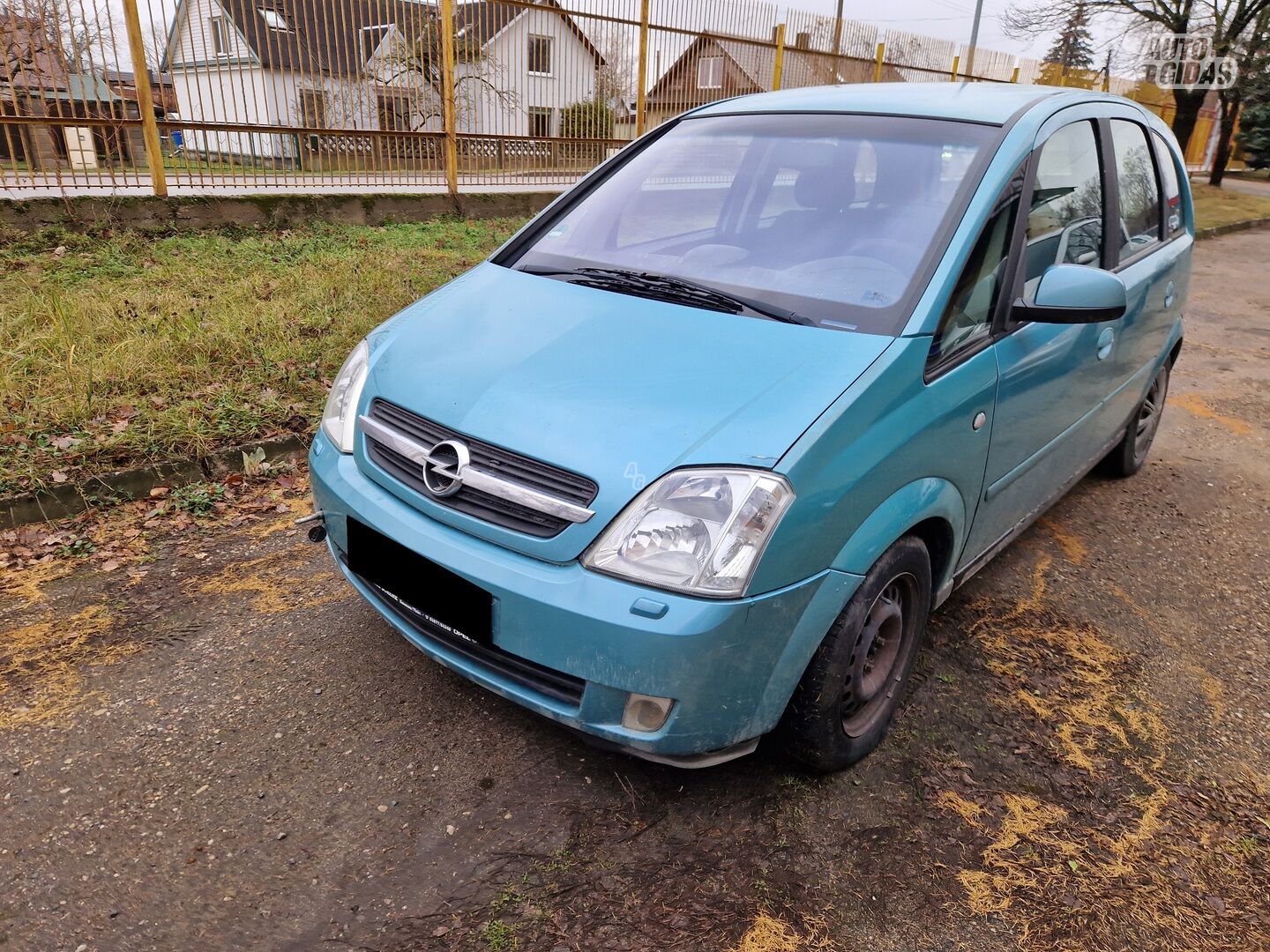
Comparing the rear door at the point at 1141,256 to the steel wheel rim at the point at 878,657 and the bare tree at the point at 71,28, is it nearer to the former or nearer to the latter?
the steel wheel rim at the point at 878,657

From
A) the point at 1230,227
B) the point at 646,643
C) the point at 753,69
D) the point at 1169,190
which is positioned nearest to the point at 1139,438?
the point at 1169,190

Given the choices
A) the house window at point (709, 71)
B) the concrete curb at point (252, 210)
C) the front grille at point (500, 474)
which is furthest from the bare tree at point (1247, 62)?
the front grille at point (500, 474)

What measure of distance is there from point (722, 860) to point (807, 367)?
3.88 feet

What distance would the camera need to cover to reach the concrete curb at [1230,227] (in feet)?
47.1

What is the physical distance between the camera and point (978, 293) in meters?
2.36

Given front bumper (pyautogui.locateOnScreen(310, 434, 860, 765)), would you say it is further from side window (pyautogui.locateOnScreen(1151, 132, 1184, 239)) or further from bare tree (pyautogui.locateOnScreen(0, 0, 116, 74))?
bare tree (pyautogui.locateOnScreen(0, 0, 116, 74))

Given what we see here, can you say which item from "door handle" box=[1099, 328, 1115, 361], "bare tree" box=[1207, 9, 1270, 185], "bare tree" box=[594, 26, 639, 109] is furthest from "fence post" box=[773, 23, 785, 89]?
"bare tree" box=[1207, 9, 1270, 185]

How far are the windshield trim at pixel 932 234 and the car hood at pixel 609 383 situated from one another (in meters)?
0.20

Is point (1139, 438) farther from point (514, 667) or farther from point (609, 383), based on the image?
point (514, 667)

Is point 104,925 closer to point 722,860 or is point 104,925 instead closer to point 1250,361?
point 722,860

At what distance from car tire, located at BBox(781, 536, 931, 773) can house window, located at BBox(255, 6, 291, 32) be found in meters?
8.62

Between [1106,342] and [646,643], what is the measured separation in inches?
91.1

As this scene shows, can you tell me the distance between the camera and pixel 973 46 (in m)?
17.1

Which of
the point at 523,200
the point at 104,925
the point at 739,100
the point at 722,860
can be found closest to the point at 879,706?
the point at 722,860
